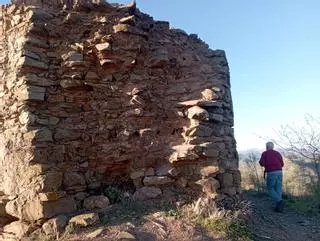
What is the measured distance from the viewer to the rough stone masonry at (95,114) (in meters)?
5.46

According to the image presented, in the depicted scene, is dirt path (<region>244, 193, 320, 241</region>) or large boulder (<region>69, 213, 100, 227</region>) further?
dirt path (<region>244, 193, 320, 241</region>)

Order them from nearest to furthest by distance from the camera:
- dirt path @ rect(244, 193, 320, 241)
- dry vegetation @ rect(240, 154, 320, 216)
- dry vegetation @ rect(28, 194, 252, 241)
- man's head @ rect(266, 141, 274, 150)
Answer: dry vegetation @ rect(28, 194, 252, 241), dirt path @ rect(244, 193, 320, 241), dry vegetation @ rect(240, 154, 320, 216), man's head @ rect(266, 141, 274, 150)

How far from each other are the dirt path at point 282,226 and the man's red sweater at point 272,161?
0.78 metres

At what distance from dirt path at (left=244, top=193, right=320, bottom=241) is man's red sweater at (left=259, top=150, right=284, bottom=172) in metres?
0.78

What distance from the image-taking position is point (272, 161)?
26.2 feet

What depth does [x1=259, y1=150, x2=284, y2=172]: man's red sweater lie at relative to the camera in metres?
7.95

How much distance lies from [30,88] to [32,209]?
1665mm

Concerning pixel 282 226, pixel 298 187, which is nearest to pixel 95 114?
pixel 282 226

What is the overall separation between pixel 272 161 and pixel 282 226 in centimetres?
178

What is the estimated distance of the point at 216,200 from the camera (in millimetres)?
5770

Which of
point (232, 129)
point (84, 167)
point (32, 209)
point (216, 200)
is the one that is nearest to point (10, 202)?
point (32, 209)

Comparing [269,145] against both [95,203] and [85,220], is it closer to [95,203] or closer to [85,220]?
[95,203]

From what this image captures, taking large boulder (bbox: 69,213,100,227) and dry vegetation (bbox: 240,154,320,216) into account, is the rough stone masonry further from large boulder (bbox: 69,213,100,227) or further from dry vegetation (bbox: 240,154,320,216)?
dry vegetation (bbox: 240,154,320,216)

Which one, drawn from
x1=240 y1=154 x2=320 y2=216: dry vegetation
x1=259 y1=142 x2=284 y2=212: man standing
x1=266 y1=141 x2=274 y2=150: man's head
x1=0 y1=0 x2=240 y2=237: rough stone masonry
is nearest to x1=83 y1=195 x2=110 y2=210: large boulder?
x1=0 y1=0 x2=240 y2=237: rough stone masonry
